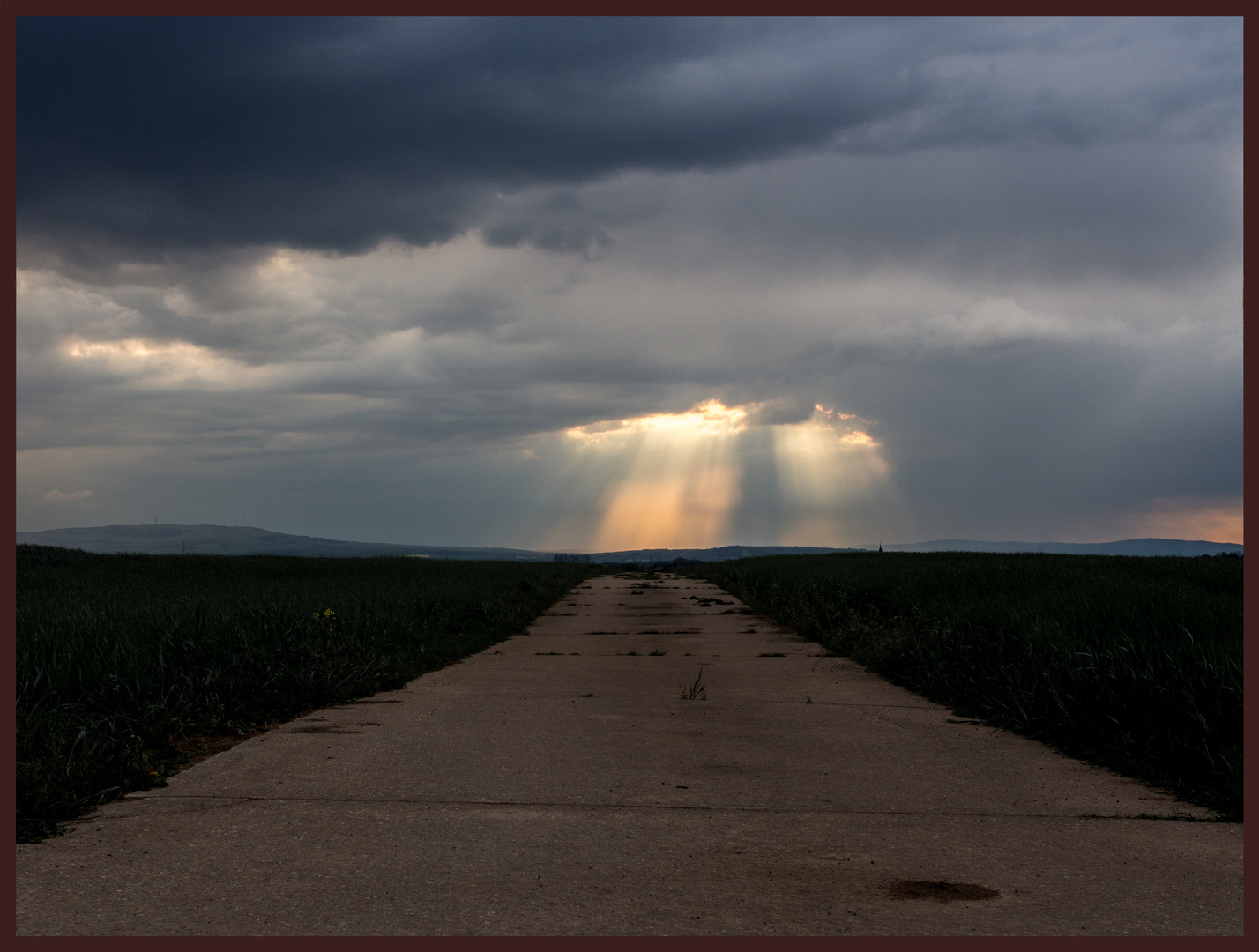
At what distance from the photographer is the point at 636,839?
447 centimetres

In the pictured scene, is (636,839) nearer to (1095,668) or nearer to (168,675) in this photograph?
(1095,668)

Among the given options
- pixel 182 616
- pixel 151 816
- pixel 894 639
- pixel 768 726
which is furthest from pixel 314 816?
pixel 894 639

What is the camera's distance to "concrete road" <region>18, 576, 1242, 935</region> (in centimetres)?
354

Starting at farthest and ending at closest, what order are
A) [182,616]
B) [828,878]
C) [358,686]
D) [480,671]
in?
1. [480,671]
2. [182,616]
3. [358,686]
4. [828,878]

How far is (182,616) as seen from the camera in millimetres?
10250

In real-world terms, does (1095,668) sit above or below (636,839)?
above

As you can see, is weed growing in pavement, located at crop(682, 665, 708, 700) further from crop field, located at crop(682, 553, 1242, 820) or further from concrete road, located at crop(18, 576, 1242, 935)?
crop field, located at crop(682, 553, 1242, 820)

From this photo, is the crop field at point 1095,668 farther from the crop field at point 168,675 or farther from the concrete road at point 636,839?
Answer: the crop field at point 168,675

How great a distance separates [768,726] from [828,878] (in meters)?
3.85

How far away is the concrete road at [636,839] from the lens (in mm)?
3535

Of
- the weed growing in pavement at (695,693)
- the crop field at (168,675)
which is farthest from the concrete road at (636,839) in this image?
the weed growing in pavement at (695,693)

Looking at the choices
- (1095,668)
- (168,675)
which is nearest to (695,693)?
(1095,668)

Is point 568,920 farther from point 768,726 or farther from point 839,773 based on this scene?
point 768,726

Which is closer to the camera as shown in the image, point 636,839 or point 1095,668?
point 636,839
